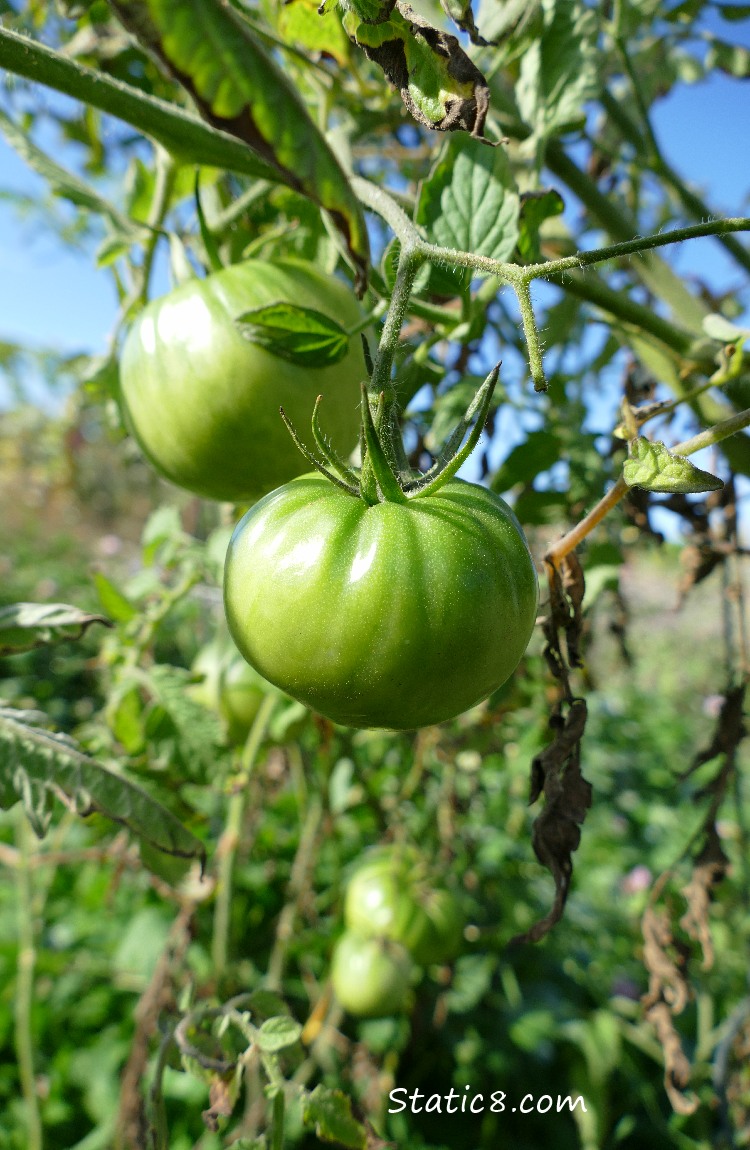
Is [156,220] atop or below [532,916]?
atop

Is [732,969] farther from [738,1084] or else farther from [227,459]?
[227,459]

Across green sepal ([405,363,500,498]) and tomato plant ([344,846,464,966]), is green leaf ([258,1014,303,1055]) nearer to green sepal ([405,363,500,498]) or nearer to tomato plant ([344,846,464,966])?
green sepal ([405,363,500,498])

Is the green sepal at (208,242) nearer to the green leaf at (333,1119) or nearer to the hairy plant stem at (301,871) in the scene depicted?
the green leaf at (333,1119)

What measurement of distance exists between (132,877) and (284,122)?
8.00ft

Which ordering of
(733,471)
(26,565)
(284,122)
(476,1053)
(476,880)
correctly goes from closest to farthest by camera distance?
(284,122) → (733,471) → (476,1053) → (476,880) → (26,565)

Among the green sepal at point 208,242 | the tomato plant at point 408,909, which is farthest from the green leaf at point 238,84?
the tomato plant at point 408,909

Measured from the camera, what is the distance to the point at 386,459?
41 centimetres

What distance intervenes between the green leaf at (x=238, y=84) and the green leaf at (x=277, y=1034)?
1.90 feet

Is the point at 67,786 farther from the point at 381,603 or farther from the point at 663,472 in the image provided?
the point at 663,472

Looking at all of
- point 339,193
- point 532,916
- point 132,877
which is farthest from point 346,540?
point 132,877

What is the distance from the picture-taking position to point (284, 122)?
0.35 metres

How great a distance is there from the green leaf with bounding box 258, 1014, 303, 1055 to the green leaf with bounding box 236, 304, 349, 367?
502 millimetres

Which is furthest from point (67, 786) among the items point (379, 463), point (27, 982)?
point (27, 982)

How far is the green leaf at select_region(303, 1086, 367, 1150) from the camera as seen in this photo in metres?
0.59
